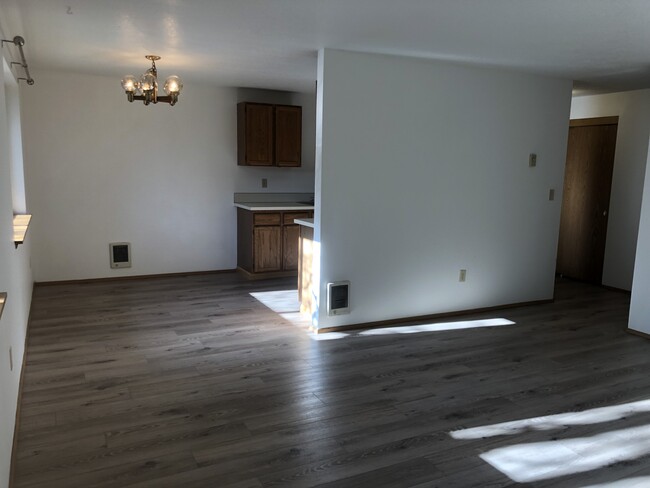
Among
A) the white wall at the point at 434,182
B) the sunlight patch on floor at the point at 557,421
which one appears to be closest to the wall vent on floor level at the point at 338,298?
the white wall at the point at 434,182

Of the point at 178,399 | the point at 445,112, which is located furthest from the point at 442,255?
the point at 178,399

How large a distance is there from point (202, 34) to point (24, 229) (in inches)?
83.7

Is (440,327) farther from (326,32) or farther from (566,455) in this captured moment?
(326,32)

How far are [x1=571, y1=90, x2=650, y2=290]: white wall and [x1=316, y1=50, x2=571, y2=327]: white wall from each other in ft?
3.71

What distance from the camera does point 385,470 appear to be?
2479 mm

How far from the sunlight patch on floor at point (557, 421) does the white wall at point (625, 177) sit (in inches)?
134

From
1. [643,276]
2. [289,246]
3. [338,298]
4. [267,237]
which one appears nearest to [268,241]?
[267,237]

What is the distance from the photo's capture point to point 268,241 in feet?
21.1

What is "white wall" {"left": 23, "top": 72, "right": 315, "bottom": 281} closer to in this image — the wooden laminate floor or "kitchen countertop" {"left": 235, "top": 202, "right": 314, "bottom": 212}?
"kitchen countertop" {"left": 235, "top": 202, "right": 314, "bottom": 212}

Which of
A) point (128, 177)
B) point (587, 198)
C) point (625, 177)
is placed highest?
point (625, 177)

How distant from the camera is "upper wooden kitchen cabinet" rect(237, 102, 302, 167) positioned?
6.52 m

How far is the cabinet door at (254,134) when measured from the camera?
6.50 m

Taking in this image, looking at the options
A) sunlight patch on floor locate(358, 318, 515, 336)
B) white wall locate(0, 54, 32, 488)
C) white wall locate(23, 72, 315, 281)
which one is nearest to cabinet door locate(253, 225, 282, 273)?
white wall locate(23, 72, 315, 281)

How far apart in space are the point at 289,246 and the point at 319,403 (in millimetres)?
3591
